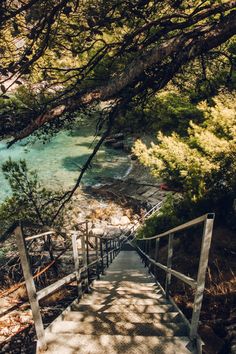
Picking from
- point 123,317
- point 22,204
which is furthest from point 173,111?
point 123,317

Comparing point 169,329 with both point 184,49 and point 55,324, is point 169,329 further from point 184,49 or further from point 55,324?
point 184,49

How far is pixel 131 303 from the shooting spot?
401 centimetres

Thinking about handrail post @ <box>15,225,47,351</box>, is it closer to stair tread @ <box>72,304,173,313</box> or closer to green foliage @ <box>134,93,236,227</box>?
stair tread @ <box>72,304,173,313</box>

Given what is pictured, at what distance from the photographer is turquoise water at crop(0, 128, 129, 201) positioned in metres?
25.6

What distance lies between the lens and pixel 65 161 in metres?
29.6

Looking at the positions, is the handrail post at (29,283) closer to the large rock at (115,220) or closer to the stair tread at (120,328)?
the stair tread at (120,328)

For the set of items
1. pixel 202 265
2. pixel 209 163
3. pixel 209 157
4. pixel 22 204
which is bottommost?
pixel 22 204

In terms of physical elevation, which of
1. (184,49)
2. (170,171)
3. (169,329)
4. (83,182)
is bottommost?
(83,182)

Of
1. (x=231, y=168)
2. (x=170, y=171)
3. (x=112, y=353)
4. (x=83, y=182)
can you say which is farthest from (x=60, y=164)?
(x=112, y=353)

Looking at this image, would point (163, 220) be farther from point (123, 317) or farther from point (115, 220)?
point (115, 220)

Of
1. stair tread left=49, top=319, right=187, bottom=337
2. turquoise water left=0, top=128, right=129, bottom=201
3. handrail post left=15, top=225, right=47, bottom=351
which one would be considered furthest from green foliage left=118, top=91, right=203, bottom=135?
turquoise water left=0, top=128, right=129, bottom=201

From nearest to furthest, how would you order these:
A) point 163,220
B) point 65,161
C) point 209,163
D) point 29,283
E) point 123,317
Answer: point 29,283, point 123,317, point 209,163, point 163,220, point 65,161

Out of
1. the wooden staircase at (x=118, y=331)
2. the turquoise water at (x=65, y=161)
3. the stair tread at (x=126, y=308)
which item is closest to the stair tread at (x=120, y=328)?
the wooden staircase at (x=118, y=331)

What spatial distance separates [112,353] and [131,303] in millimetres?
1749
